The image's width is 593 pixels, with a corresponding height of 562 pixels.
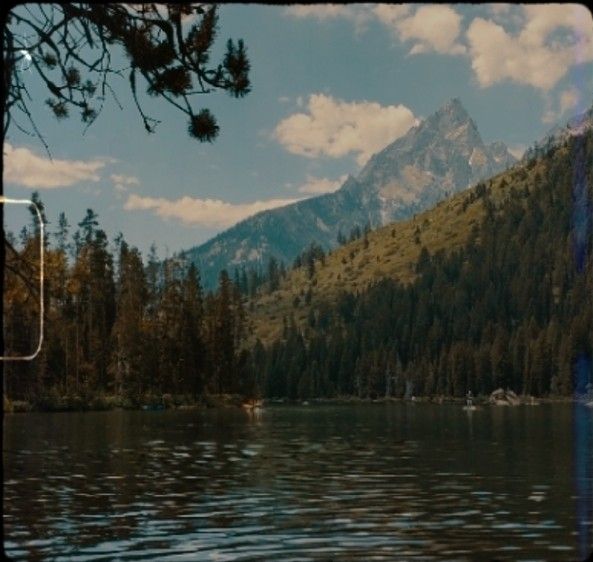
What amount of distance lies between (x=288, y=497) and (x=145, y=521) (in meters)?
7.82

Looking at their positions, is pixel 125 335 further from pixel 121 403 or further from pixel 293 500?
pixel 293 500

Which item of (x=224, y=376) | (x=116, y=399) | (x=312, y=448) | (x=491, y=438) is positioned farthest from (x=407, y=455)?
(x=224, y=376)

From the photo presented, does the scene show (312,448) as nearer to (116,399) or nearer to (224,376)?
(116,399)

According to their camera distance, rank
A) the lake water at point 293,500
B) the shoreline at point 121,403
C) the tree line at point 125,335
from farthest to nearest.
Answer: the tree line at point 125,335
the shoreline at point 121,403
the lake water at point 293,500

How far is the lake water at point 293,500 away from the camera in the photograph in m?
25.0

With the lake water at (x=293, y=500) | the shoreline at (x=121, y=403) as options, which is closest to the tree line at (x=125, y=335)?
the shoreline at (x=121, y=403)

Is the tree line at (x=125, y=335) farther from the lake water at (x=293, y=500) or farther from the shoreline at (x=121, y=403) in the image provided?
the lake water at (x=293, y=500)

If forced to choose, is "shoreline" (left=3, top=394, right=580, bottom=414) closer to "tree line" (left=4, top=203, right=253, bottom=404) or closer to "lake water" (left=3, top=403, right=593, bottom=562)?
"tree line" (left=4, top=203, right=253, bottom=404)

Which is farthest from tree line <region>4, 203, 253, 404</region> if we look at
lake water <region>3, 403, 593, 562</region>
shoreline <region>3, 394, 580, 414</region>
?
lake water <region>3, 403, 593, 562</region>

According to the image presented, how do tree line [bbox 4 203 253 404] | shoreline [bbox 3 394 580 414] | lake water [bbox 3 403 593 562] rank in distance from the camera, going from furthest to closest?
1. tree line [bbox 4 203 253 404]
2. shoreline [bbox 3 394 580 414]
3. lake water [bbox 3 403 593 562]

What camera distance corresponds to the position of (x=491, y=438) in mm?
79125

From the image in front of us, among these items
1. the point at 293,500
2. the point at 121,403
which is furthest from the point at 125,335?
the point at 293,500

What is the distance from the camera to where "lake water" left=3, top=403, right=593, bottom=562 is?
25.0 m

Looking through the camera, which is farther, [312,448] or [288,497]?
[312,448]
